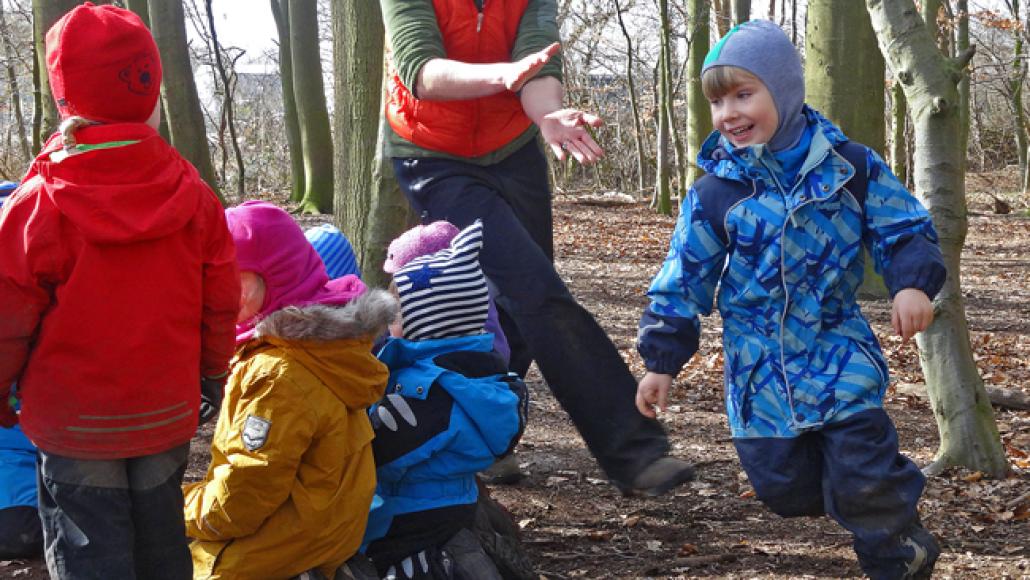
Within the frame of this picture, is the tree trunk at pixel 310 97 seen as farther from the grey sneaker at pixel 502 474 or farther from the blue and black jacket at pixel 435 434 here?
the blue and black jacket at pixel 435 434

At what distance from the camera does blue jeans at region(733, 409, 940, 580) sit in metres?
2.72

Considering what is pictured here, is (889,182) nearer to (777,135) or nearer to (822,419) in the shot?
(777,135)

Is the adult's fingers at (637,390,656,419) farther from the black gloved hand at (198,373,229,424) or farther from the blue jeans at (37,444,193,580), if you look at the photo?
the blue jeans at (37,444,193,580)

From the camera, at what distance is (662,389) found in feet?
9.26

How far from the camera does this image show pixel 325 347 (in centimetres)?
271

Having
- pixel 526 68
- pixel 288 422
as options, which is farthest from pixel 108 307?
pixel 526 68

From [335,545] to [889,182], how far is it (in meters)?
1.77

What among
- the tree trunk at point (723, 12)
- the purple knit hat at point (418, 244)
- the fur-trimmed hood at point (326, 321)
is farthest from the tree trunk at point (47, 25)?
the tree trunk at point (723, 12)

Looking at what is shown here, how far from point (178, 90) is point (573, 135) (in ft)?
32.8

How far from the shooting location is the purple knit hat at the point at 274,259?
2785 millimetres

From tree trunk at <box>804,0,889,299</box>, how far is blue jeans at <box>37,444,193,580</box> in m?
6.31

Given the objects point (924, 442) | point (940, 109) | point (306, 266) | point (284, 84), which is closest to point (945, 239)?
point (940, 109)

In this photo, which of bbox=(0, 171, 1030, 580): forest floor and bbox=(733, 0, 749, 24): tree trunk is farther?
bbox=(733, 0, 749, 24): tree trunk

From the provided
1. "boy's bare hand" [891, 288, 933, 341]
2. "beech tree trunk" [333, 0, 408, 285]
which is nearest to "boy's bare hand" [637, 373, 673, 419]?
"boy's bare hand" [891, 288, 933, 341]
